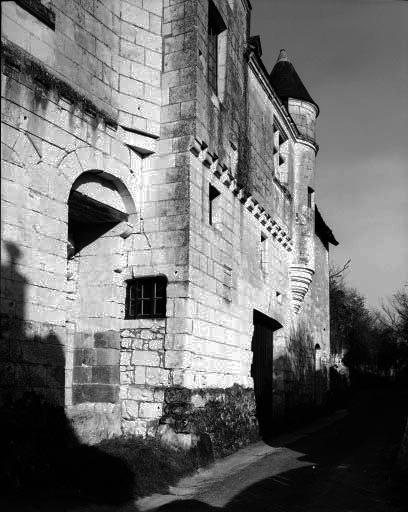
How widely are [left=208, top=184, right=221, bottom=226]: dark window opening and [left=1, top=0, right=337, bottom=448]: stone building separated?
4 cm

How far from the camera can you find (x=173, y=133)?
10344 mm

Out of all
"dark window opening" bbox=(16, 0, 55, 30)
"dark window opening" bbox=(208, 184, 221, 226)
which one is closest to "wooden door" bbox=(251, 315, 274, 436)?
"dark window opening" bbox=(208, 184, 221, 226)

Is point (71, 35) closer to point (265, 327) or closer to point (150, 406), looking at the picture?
point (150, 406)

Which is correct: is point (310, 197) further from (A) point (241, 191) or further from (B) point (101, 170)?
(B) point (101, 170)

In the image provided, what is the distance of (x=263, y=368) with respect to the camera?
579 inches

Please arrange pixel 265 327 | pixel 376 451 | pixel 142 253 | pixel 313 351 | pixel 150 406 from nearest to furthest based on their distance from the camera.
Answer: pixel 150 406, pixel 142 253, pixel 376 451, pixel 265 327, pixel 313 351

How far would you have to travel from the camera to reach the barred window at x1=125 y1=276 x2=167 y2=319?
995cm

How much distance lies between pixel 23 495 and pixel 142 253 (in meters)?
4.58

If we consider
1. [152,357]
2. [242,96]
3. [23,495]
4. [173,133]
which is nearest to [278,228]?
[242,96]

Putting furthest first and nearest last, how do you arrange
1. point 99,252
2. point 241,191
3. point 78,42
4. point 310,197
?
point 310,197
point 241,191
point 99,252
point 78,42

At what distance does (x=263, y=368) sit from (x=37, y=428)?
8213 millimetres

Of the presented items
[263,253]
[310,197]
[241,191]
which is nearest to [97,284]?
[241,191]

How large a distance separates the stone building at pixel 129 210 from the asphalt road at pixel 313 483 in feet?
4.51

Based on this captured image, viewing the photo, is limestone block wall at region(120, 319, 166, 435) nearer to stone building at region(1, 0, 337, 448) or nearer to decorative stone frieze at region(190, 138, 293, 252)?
stone building at region(1, 0, 337, 448)
